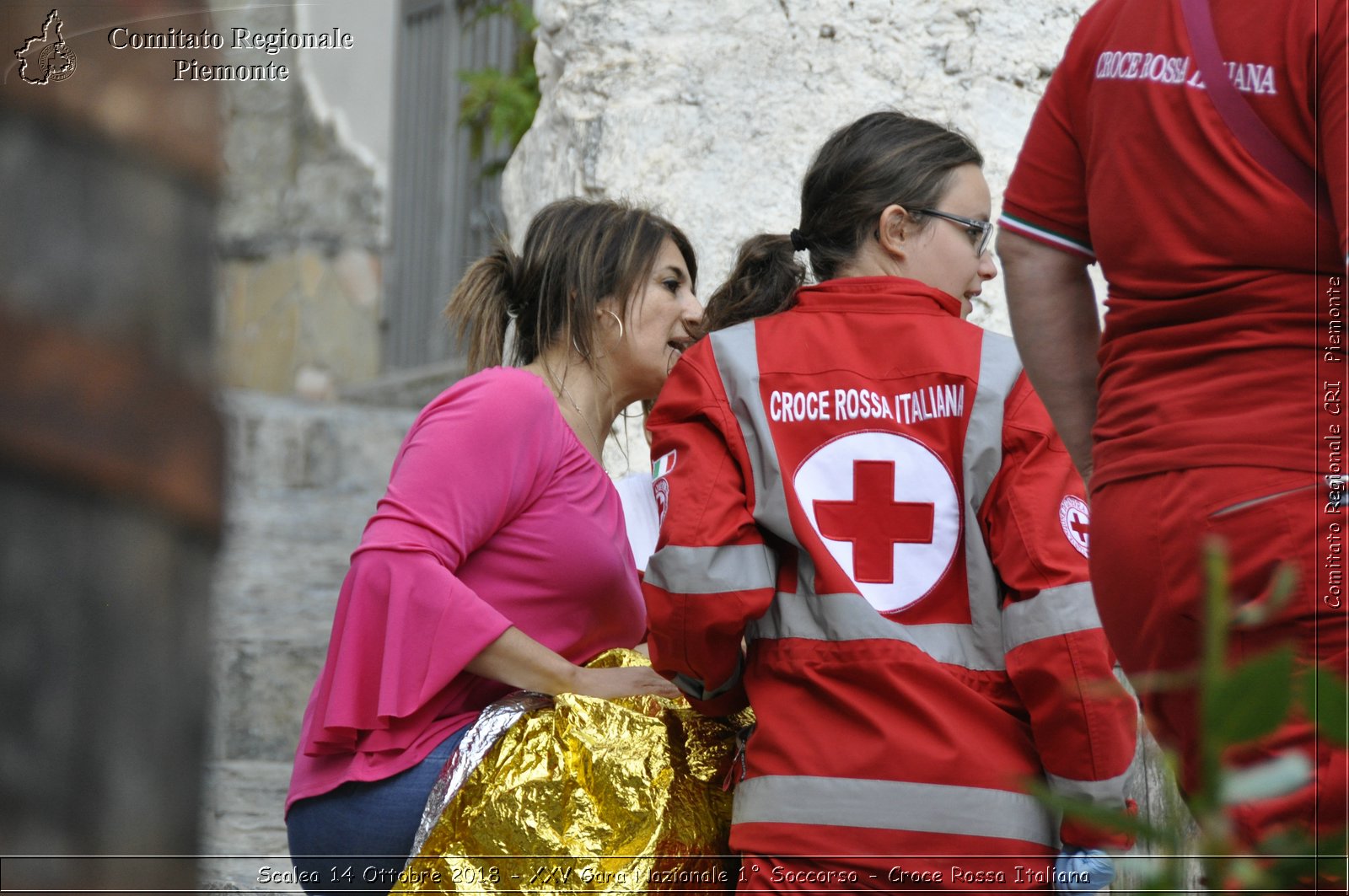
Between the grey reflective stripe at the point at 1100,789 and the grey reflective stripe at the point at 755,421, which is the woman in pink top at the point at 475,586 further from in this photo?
the grey reflective stripe at the point at 1100,789

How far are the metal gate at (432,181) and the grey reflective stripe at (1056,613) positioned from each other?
5478 millimetres

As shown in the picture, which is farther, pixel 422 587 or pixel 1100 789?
pixel 422 587

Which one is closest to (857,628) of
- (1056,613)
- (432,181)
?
(1056,613)

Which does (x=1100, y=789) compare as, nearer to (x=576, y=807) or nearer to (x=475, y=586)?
(x=576, y=807)

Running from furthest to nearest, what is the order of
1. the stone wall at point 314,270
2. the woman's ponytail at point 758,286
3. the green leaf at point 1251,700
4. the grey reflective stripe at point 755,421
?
1. the stone wall at point 314,270
2. the woman's ponytail at point 758,286
3. the grey reflective stripe at point 755,421
4. the green leaf at point 1251,700

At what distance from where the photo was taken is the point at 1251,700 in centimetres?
46

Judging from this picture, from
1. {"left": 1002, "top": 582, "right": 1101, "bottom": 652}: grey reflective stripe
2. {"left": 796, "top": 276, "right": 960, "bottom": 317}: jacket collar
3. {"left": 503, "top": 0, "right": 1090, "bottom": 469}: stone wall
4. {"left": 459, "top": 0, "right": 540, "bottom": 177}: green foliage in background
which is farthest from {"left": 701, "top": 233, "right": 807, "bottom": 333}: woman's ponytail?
{"left": 459, "top": 0, "right": 540, "bottom": 177}: green foliage in background

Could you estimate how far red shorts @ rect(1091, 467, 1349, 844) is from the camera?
1.41m

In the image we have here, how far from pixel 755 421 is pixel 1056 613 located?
0.47m

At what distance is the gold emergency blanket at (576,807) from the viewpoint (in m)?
2.00

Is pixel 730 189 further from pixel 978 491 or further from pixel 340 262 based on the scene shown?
pixel 340 262

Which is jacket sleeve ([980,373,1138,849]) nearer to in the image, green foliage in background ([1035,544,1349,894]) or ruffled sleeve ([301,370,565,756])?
ruffled sleeve ([301,370,565,756])

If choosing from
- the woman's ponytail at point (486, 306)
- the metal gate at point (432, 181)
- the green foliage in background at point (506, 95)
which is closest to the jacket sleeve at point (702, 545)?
the woman's ponytail at point (486, 306)

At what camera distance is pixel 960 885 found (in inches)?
74.2
